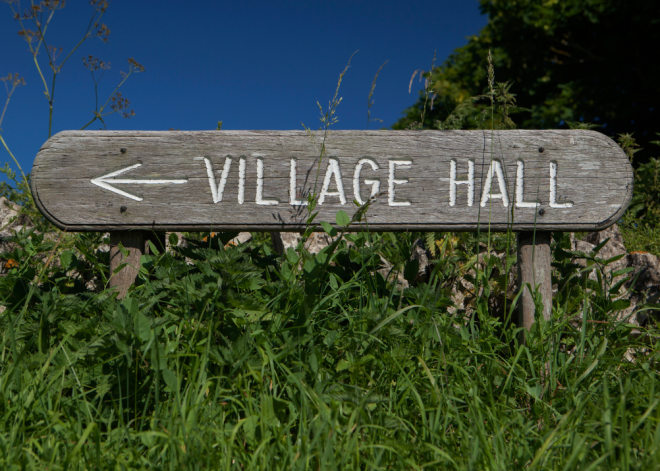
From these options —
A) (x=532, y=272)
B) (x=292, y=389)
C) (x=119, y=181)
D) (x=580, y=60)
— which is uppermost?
(x=580, y=60)

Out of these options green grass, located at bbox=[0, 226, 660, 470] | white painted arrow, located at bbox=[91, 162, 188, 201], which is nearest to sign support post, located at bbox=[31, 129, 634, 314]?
white painted arrow, located at bbox=[91, 162, 188, 201]

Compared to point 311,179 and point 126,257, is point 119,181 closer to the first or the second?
point 126,257

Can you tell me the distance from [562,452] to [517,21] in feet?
32.7

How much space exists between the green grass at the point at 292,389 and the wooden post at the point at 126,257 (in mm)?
215

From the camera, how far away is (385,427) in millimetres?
1299

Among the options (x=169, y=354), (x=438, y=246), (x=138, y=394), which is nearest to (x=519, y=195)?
(x=438, y=246)

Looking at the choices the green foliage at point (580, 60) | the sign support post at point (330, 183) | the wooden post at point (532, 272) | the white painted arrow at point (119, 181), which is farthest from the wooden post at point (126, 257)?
the green foliage at point (580, 60)

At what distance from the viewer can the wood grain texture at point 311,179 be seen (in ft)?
7.18

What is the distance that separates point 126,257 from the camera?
223 centimetres

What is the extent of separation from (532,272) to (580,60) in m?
8.98

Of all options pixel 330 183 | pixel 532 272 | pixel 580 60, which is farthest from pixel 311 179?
pixel 580 60

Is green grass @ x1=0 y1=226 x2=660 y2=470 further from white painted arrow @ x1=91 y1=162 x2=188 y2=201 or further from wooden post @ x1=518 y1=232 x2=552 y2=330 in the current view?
white painted arrow @ x1=91 y1=162 x2=188 y2=201

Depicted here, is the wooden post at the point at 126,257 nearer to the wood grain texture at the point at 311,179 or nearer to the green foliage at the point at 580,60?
the wood grain texture at the point at 311,179

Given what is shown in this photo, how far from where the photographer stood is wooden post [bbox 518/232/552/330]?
85.1 inches
